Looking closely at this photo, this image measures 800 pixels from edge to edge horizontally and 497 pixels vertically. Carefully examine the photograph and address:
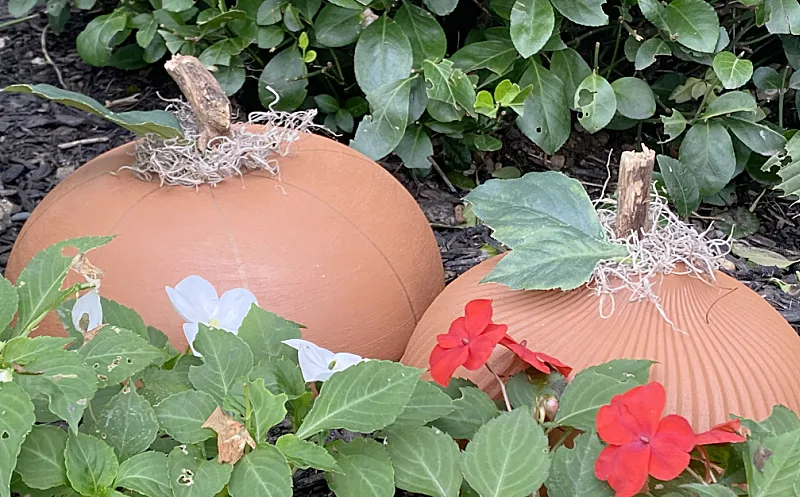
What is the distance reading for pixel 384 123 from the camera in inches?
94.7

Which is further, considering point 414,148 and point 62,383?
point 414,148

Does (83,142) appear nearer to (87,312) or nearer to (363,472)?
(87,312)

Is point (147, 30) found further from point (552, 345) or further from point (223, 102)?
point (552, 345)

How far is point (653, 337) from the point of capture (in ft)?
4.43

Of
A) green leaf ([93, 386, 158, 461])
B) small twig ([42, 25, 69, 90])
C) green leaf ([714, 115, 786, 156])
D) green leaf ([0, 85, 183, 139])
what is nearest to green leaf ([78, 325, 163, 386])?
green leaf ([93, 386, 158, 461])

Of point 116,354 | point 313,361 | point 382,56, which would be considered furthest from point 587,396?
point 382,56

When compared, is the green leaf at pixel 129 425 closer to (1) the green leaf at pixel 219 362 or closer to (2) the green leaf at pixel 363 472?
(1) the green leaf at pixel 219 362

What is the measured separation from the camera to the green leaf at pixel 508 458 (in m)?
0.86

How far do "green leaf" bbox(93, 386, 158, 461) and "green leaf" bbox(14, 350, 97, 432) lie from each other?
0.07m

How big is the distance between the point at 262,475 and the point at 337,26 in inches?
76.4

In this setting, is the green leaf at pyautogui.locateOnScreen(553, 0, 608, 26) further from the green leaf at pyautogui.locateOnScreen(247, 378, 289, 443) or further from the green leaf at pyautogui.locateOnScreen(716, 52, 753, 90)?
the green leaf at pyautogui.locateOnScreen(247, 378, 289, 443)

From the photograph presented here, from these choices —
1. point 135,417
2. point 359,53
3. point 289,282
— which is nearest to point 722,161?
point 359,53

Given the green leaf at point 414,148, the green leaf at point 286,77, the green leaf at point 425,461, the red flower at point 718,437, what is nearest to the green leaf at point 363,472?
the green leaf at point 425,461

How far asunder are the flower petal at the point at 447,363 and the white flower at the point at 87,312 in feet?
1.43
